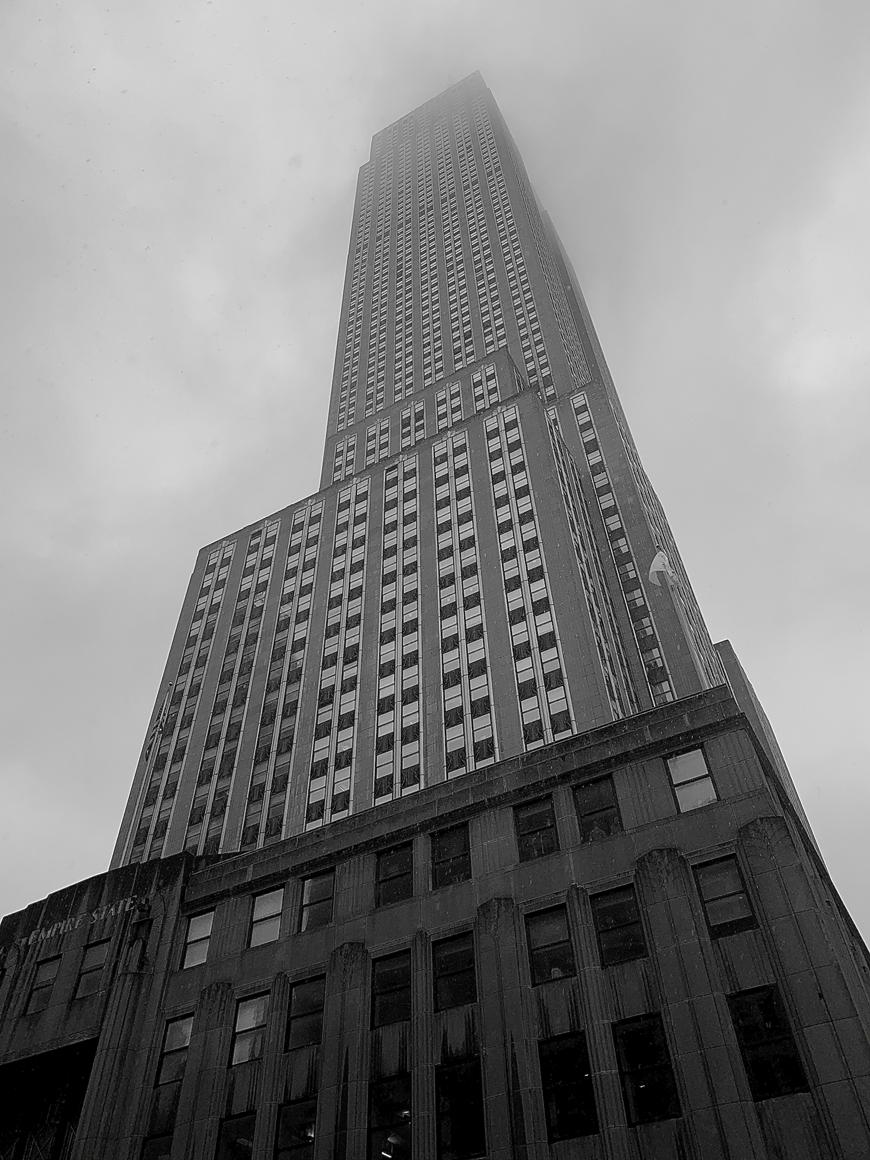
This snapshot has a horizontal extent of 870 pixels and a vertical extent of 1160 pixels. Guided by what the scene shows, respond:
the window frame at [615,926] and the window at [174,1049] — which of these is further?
the window at [174,1049]

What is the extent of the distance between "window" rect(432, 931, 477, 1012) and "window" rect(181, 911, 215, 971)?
356 inches

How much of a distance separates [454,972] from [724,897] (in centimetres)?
797

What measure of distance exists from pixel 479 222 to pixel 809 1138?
149 metres

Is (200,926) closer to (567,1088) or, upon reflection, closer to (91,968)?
(91,968)

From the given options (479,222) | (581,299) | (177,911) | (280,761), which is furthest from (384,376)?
(177,911)

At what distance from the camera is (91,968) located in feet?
107

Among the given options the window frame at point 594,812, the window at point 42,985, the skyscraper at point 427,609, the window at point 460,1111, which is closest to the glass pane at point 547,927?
the window frame at point 594,812

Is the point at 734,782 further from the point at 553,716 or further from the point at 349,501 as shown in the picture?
the point at 349,501

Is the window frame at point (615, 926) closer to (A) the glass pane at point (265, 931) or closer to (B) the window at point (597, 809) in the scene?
(B) the window at point (597, 809)

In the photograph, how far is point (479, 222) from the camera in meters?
151

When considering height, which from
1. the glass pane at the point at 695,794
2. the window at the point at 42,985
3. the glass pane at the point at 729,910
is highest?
the glass pane at the point at 695,794

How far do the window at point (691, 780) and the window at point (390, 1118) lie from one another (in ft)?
36.2

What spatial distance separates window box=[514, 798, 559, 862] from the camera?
95.5 ft

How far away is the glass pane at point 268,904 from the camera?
3198 centimetres
